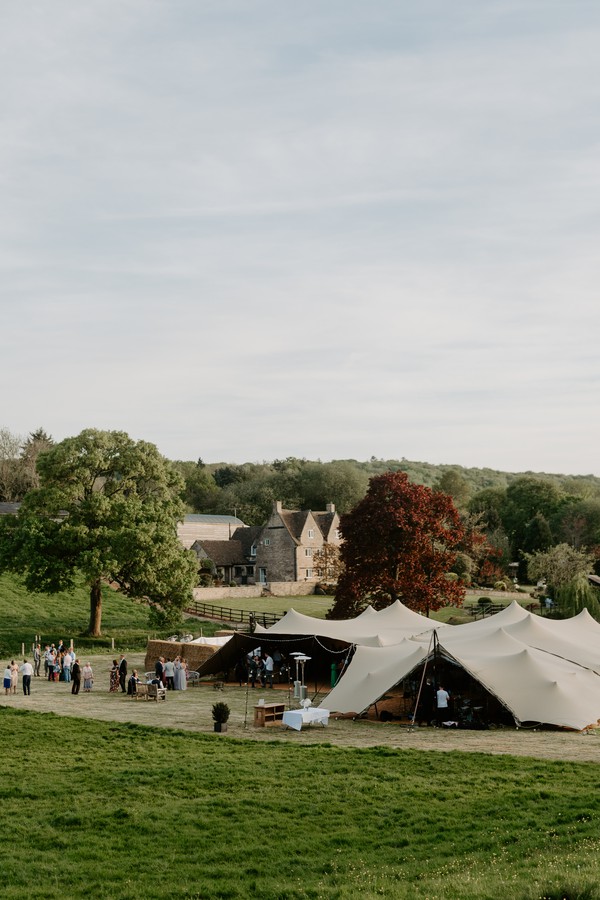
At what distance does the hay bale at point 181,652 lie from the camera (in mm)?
33188

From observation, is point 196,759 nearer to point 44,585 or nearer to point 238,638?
point 238,638

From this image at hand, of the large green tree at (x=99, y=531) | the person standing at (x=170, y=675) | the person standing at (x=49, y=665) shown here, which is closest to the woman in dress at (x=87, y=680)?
the person standing at (x=170, y=675)

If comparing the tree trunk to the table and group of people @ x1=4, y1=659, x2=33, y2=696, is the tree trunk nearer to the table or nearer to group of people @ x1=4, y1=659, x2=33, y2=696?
group of people @ x1=4, y1=659, x2=33, y2=696

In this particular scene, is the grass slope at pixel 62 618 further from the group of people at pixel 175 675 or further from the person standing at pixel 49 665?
the group of people at pixel 175 675

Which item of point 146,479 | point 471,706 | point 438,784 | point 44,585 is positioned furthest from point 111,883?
point 146,479

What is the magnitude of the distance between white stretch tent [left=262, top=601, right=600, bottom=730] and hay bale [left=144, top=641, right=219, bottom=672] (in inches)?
220

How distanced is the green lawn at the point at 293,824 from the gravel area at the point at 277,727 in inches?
61.7

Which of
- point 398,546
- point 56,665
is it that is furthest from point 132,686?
point 398,546

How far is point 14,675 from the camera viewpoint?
94.6 ft

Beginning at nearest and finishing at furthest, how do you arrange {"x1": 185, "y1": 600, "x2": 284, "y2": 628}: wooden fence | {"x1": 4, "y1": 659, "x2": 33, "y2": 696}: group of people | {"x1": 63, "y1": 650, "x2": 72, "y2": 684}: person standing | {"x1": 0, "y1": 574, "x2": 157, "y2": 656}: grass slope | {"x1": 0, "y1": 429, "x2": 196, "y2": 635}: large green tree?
{"x1": 4, "y1": 659, "x2": 33, "y2": 696}: group of people
{"x1": 63, "y1": 650, "x2": 72, "y2": 684}: person standing
{"x1": 0, "y1": 429, "x2": 196, "y2": 635}: large green tree
{"x1": 0, "y1": 574, "x2": 157, "y2": 656}: grass slope
{"x1": 185, "y1": 600, "x2": 284, "y2": 628}: wooden fence

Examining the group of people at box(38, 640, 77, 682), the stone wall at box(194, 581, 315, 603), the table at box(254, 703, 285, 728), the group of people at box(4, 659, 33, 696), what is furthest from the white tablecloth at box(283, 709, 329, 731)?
the stone wall at box(194, 581, 315, 603)

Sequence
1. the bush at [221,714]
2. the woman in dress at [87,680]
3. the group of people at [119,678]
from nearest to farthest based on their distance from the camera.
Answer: the bush at [221,714]
the woman in dress at [87,680]
the group of people at [119,678]

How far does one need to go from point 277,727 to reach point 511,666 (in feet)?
21.5

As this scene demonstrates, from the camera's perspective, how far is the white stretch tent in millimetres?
22531
